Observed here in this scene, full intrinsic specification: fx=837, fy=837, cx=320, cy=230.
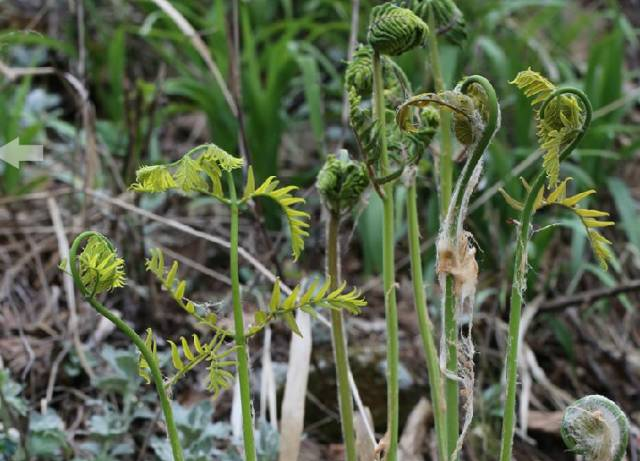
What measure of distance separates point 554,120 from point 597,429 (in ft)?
0.96

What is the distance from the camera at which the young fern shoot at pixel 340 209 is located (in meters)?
0.88

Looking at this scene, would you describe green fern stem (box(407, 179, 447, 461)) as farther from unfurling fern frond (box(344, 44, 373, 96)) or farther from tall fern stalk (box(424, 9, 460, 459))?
unfurling fern frond (box(344, 44, 373, 96))

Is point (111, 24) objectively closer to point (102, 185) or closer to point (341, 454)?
point (102, 185)

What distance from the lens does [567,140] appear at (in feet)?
2.44

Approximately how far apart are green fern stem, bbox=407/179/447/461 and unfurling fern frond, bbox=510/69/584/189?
0.62 ft

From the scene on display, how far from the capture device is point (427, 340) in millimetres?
880

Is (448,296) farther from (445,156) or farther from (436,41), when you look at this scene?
(436,41)

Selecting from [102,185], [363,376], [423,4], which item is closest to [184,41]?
[102,185]

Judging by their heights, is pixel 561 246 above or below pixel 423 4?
below

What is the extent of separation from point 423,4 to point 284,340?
937 mm

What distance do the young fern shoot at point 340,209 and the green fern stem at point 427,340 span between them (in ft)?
0.22

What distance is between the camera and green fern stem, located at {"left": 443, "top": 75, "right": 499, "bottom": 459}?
0.72m

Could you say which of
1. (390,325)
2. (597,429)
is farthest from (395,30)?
(597,429)

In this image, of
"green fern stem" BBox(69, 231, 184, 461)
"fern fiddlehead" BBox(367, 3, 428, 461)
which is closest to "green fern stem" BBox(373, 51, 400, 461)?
"fern fiddlehead" BBox(367, 3, 428, 461)
